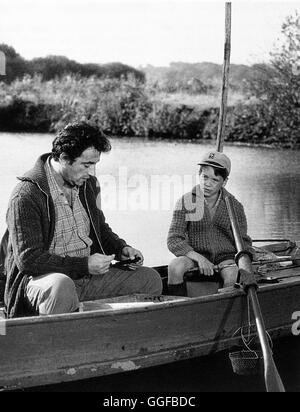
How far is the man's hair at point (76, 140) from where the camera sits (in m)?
3.93

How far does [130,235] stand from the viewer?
927 cm

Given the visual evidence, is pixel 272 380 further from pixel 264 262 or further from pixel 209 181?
pixel 209 181

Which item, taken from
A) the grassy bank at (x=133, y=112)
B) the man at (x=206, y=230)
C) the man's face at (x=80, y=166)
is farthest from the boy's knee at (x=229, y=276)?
the grassy bank at (x=133, y=112)

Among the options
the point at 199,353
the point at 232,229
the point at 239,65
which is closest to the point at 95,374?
the point at 199,353

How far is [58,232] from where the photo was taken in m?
4.03

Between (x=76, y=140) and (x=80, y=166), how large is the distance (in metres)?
0.13

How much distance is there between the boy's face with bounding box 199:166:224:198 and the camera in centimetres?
477

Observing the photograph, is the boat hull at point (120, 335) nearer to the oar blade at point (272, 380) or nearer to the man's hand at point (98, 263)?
the man's hand at point (98, 263)

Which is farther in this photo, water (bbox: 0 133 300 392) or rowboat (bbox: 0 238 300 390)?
water (bbox: 0 133 300 392)

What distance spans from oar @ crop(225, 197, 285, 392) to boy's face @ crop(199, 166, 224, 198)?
13 cm

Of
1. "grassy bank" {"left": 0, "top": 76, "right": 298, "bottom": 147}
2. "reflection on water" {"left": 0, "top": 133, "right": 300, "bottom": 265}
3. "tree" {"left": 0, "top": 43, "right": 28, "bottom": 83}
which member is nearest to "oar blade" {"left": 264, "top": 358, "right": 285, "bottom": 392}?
"reflection on water" {"left": 0, "top": 133, "right": 300, "bottom": 265}

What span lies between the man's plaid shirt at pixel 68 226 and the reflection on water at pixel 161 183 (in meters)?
3.98

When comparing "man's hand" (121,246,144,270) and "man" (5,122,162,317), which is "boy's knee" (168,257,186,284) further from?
"man" (5,122,162,317)

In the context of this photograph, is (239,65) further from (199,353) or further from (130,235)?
(199,353)
